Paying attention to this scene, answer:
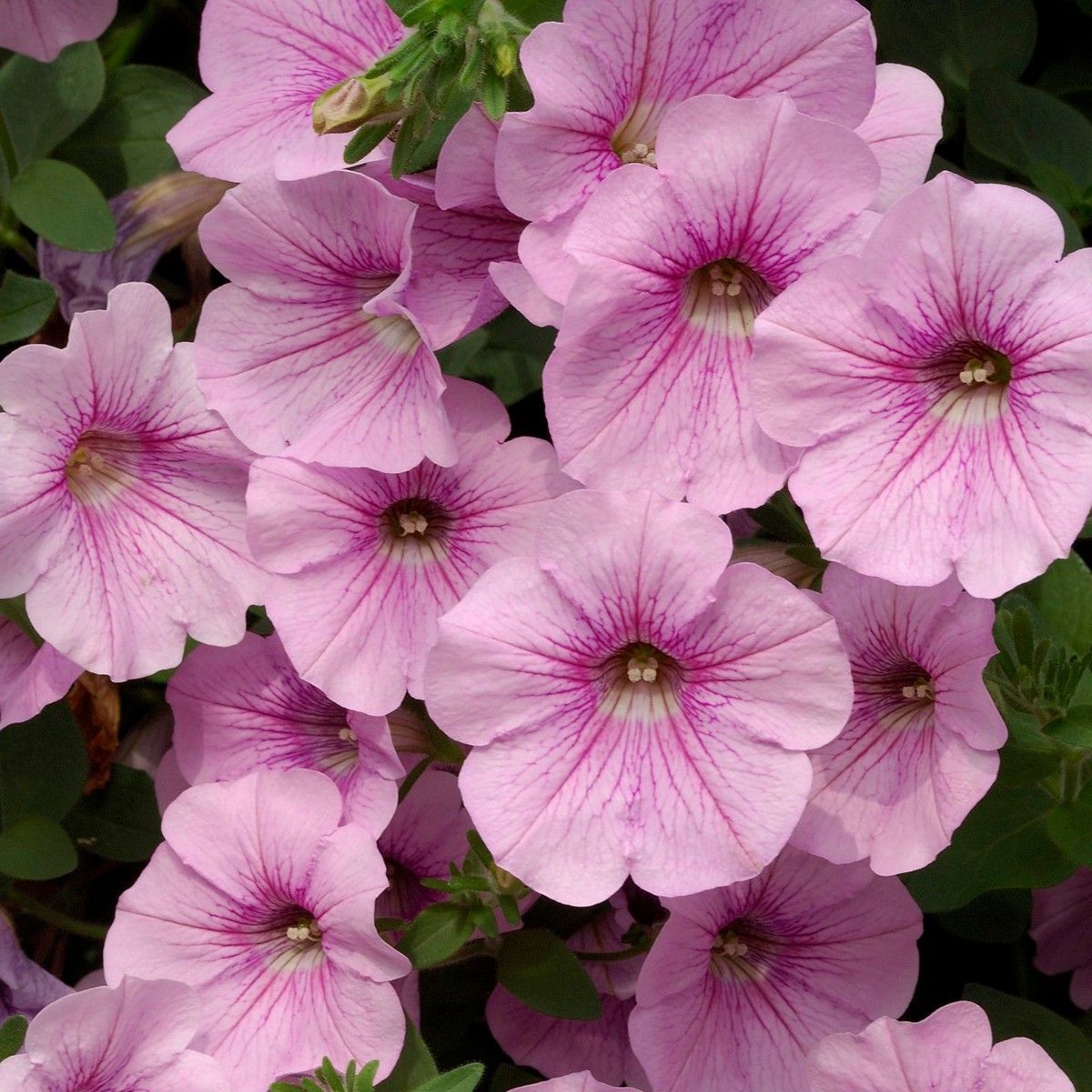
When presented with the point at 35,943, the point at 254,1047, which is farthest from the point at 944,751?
the point at 35,943

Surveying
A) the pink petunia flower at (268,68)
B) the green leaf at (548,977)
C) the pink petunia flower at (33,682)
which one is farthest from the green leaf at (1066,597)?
the pink petunia flower at (33,682)

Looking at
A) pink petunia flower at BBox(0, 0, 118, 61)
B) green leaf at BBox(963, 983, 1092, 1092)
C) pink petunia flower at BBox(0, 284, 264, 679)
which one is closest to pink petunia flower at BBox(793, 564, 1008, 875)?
green leaf at BBox(963, 983, 1092, 1092)

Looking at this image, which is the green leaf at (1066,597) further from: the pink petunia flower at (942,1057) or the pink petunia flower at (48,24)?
the pink petunia flower at (48,24)

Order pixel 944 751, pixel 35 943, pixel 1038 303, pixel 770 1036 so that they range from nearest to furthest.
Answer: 1. pixel 1038 303
2. pixel 944 751
3. pixel 770 1036
4. pixel 35 943

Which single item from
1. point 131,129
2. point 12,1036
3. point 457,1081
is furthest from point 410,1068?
point 131,129

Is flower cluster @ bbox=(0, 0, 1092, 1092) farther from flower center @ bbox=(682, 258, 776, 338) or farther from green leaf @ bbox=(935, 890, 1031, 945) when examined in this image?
green leaf @ bbox=(935, 890, 1031, 945)

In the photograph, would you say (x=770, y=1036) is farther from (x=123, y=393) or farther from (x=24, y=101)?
(x=24, y=101)
